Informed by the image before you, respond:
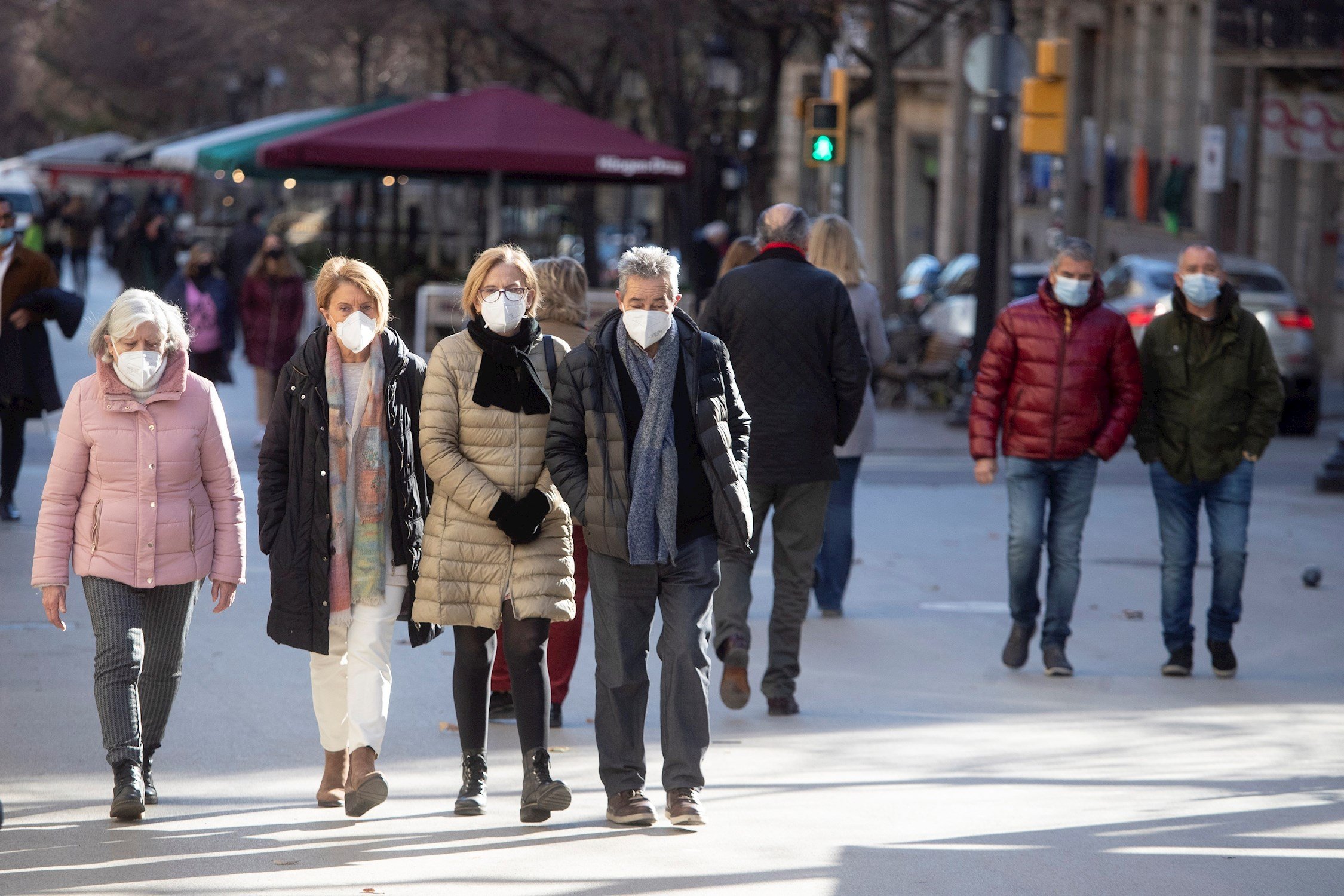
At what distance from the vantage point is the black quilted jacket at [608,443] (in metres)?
5.81

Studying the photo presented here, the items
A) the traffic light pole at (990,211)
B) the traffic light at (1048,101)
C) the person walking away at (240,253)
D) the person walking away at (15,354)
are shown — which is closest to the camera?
the person walking away at (15,354)

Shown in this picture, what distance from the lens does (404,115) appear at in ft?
68.1

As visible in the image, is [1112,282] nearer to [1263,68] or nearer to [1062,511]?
[1263,68]

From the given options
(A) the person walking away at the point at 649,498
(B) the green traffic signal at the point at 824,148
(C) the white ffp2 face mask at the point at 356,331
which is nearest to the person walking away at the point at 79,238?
(B) the green traffic signal at the point at 824,148

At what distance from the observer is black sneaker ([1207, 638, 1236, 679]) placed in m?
8.55

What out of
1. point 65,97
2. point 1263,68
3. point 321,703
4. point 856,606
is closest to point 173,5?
point 65,97

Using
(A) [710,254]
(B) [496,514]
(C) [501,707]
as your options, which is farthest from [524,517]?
(A) [710,254]

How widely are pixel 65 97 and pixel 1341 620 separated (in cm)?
6483

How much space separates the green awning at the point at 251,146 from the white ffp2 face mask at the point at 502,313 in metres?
18.3

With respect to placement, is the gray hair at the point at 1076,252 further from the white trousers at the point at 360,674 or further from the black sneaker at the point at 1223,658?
the white trousers at the point at 360,674

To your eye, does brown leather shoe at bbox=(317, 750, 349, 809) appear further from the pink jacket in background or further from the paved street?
the pink jacket in background

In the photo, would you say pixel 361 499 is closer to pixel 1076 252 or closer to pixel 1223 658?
pixel 1076 252

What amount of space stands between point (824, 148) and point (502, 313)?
1300 centimetres

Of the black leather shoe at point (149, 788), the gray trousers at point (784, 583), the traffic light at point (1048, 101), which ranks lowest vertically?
the black leather shoe at point (149, 788)
